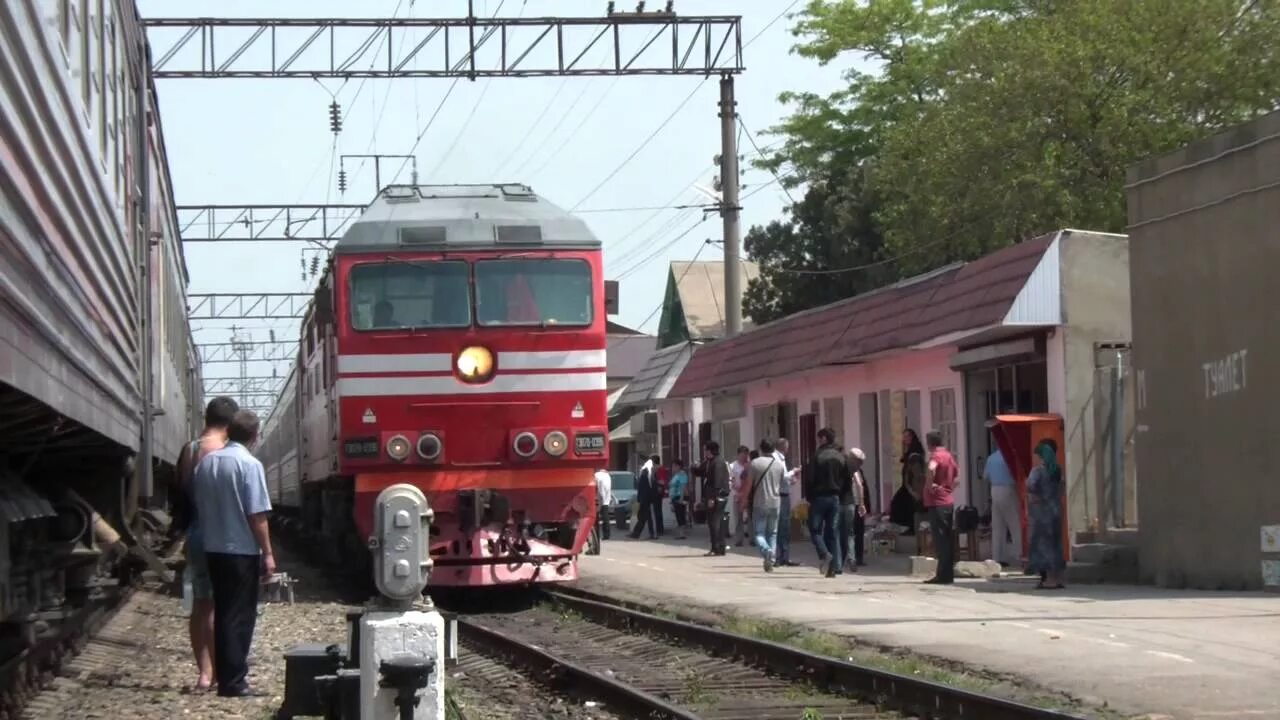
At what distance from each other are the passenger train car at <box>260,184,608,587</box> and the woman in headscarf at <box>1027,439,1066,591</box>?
167 inches

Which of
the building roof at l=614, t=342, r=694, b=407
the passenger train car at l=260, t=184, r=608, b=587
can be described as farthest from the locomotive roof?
the building roof at l=614, t=342, r=694, b=407

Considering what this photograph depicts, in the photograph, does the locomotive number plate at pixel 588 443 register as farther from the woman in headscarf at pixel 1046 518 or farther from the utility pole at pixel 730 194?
the utility pole at pixel 730 194

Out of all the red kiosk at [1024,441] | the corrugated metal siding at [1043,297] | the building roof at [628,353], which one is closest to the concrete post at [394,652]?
the red kiosk at [1024,441]

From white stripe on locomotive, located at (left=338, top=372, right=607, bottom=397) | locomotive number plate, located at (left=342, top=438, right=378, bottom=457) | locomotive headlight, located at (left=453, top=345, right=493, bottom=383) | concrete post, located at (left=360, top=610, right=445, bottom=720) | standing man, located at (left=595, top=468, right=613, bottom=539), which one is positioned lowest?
concrete post, located at (left=360, top=610, right=445, bottom=720)

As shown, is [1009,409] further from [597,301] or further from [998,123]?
[998,123]

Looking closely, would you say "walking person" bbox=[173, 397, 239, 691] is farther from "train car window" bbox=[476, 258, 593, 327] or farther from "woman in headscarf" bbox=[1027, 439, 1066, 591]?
"woman in headscarf" bbox=[1027, 439, 1066, 591]

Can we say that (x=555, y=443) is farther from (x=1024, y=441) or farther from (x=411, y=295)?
(x=1024, y=441)

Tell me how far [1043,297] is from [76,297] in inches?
547

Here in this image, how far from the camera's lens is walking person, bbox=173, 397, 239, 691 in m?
10.1

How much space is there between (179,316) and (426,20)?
814cm

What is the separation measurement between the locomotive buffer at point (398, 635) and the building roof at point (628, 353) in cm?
6121

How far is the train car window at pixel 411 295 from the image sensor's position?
16.7 meters

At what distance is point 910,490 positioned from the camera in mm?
21719

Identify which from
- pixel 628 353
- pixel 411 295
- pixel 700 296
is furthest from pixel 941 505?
pixel 628 353
